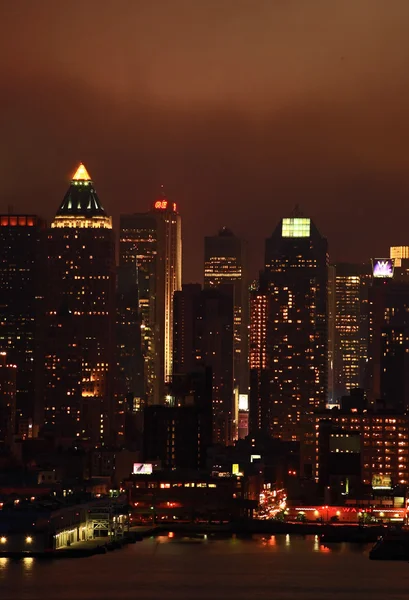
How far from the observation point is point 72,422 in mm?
187500

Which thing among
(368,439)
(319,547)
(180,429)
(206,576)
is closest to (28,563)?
(206,576)

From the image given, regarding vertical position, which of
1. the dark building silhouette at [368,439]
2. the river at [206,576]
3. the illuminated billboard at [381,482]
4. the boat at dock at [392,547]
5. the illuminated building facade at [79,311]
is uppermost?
the illuminated building facade at [79,311]

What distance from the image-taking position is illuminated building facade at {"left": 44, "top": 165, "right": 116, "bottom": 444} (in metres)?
190

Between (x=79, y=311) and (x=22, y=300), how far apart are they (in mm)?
5160

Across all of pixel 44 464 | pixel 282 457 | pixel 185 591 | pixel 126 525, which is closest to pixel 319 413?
pixel 282 457

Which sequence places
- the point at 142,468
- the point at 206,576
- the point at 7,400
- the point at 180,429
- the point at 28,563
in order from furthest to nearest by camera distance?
the point at 7,400, the point at 180,429, the point at 142,468, the point at 28,563, the point at 206,576

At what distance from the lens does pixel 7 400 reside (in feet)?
569

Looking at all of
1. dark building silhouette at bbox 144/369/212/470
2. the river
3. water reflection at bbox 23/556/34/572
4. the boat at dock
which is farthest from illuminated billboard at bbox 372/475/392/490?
water reflection at bbox 23/556/34/572

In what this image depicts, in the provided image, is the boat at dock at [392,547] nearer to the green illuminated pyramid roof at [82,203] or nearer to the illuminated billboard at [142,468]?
the illuminated billboard at [142,468]

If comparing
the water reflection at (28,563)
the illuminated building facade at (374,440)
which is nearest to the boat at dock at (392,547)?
the water reflection at (28,563)

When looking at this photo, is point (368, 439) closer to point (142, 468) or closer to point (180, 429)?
point (180, 429)

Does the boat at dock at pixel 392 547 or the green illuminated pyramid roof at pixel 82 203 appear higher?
the green illuminated pyramid roof at pixel 82 203

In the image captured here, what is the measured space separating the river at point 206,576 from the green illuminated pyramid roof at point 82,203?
86234 mm

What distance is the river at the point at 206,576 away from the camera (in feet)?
283
